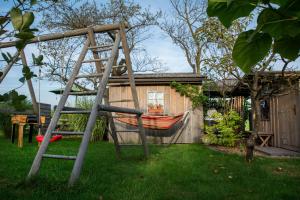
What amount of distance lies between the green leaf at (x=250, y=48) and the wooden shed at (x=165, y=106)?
10.1 metres

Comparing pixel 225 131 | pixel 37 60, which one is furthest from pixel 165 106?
pixel 37 60

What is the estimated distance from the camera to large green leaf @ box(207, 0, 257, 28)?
14.1 inches

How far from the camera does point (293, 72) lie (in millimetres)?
7547

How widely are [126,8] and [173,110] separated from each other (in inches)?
312

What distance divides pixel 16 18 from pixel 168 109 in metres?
10.2

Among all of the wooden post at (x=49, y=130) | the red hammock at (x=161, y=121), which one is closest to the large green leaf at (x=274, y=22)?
the wooden post at (x=49, y=130)

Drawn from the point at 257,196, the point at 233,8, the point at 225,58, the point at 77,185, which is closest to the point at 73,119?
the point at 225,58

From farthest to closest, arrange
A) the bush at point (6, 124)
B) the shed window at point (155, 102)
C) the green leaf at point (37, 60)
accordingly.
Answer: the bush at point (6, 124)
the shed window at point (155, 102)
the green leaf at point (37, 60)

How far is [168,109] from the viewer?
10.8 metres

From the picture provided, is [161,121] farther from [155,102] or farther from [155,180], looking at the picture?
[155,180]

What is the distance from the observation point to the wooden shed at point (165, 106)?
1064 centimetres

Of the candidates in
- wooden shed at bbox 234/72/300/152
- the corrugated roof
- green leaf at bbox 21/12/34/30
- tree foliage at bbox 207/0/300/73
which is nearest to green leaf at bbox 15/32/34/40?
green leaf at bbox 21/12/34/30

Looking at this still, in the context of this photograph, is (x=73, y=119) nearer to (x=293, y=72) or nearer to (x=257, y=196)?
(x=293, y=72)

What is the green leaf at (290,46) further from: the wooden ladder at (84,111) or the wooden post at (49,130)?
the wooden post at (49,130)
